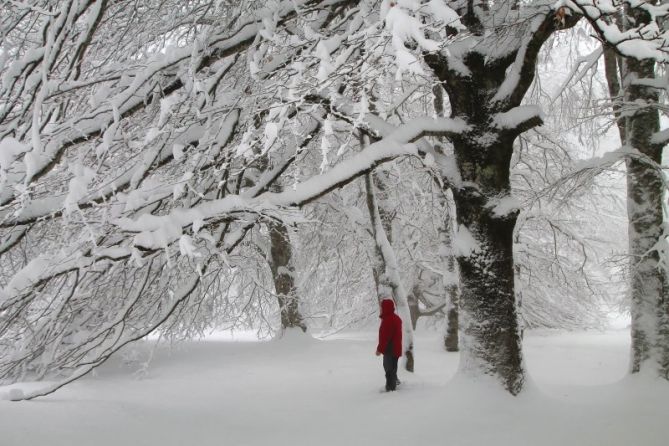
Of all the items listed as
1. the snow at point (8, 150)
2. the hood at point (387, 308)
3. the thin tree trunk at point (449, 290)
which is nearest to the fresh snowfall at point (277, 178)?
the snow at point (8, 150)

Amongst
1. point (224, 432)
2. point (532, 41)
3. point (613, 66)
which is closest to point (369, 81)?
point (532, 41)

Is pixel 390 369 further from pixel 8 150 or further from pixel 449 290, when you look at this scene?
pixel 449 290

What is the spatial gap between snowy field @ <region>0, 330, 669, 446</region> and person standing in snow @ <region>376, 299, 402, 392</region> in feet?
0.78

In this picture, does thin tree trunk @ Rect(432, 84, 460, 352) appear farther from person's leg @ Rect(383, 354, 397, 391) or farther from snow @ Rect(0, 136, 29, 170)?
snow @ Rect(0, 136, 29, 170)

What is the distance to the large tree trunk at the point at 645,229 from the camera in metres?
6.37

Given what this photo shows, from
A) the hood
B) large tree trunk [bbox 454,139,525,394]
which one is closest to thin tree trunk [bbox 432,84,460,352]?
the hood

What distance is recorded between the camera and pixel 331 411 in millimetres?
6125

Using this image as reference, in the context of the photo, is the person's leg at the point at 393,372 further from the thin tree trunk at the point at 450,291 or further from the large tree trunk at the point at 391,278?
the thin tree trunk at the point at 450,291

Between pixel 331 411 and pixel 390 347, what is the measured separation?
1219mm

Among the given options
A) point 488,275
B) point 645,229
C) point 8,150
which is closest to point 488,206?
point 488,275

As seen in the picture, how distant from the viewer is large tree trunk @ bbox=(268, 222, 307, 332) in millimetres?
11673

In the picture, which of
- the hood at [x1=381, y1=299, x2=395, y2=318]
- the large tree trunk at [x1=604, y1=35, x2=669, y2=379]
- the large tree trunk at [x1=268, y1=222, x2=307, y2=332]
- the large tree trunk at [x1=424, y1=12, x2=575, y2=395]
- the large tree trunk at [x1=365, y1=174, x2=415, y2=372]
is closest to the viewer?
the large tree trunk at [x1=424, y1=12, x2=575, y2=395]

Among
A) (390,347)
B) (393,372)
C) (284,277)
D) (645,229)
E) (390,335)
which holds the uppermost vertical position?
(645,229)

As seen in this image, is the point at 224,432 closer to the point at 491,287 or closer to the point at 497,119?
the point at 491,287
